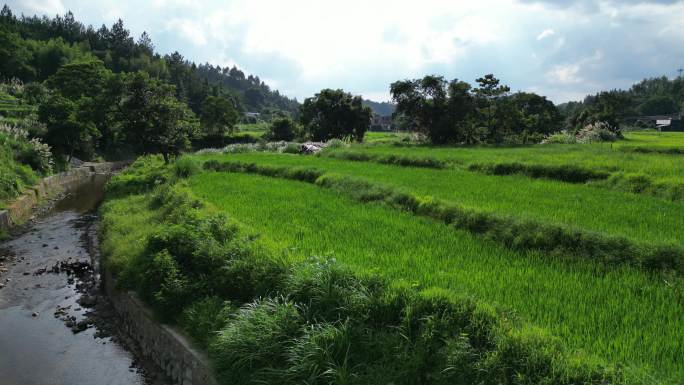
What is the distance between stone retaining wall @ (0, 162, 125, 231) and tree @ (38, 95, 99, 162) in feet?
6.95

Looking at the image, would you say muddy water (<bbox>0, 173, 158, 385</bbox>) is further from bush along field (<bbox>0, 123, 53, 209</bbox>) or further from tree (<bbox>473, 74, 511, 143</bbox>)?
tree (<bbox>473, 74, 511, 143</bbox>)

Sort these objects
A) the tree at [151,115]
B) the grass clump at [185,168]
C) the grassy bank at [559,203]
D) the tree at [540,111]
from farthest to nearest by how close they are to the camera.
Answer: the tree at [540,111], the tree at [151,115], the grass clump at [185,168], the grassy bank at [559,203]

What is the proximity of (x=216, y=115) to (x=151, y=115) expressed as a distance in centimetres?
3946

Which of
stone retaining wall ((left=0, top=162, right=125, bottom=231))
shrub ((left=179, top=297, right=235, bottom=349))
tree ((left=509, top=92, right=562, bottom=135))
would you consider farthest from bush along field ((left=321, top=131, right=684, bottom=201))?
tree ((left=509, top=92, right=562, bottom=135))

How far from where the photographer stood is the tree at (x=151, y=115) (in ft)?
81.3

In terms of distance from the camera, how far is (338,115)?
50.5 metres

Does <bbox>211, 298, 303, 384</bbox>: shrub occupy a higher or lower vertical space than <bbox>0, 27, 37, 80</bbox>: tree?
lower

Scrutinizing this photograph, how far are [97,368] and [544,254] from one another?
7.77 metres

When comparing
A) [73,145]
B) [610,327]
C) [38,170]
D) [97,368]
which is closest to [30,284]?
[97,368]

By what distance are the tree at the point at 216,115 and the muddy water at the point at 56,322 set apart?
49.6m

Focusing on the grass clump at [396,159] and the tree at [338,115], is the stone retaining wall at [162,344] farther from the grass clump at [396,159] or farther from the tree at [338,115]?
the tree at [338,115]

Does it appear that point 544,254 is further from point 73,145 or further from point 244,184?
point 73,145

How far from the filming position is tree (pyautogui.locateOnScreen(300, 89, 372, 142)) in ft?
165

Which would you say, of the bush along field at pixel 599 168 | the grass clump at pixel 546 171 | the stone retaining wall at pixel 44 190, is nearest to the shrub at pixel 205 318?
the bush along field at pixel 599 168
